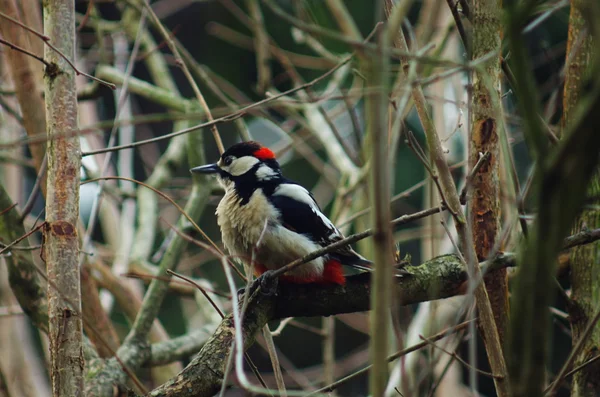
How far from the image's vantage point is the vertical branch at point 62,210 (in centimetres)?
A: 220

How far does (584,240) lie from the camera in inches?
92.7

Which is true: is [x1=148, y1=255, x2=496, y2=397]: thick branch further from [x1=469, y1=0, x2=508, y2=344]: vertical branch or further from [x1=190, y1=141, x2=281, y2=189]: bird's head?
[x1=190, y1=141, x2=281, y2=189]: bird's head

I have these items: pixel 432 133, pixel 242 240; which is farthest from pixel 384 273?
pixel 242 240

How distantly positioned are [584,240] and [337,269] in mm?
1245

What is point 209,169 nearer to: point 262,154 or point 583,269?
point 262,154

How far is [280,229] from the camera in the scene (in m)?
3.47

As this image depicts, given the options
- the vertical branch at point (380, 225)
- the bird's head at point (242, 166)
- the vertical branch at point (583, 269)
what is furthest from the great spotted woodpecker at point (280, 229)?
the vertical branch at point (380, 225)

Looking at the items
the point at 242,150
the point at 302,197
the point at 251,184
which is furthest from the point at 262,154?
the point at 302,197

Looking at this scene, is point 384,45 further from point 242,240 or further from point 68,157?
point 242,240

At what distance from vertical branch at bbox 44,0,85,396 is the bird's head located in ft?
5.08

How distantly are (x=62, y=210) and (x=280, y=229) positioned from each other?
4.44 ft

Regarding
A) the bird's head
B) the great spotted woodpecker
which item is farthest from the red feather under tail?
the bird's head

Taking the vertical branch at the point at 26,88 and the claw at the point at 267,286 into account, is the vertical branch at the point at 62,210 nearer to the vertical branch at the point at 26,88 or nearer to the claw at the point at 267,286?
the claw at the point at 267,286

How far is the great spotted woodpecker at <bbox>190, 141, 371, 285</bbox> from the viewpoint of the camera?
3.30 metres
